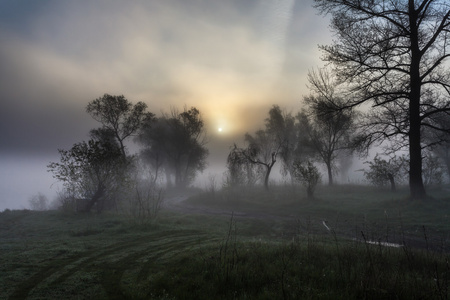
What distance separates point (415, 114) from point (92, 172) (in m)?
22.2

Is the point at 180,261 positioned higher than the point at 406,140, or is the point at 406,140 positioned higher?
the point at 406,140

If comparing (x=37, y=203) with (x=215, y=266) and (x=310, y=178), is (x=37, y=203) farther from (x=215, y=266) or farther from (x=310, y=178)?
(x=215, y=266)

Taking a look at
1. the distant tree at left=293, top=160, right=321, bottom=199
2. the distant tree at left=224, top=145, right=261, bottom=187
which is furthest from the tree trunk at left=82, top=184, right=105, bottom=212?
the distant tree at left=293, top=160, right=321, bottom=199

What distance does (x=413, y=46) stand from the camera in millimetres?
15953

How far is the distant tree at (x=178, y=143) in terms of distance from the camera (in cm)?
4950

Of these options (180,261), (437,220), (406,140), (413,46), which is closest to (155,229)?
(180,261)

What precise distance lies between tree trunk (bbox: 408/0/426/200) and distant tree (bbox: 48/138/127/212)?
1977 centimetres

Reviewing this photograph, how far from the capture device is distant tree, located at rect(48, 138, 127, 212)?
17.3 m

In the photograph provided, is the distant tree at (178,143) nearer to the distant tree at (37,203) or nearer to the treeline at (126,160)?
the treeline at (126,160)

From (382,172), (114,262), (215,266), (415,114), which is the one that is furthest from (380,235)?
(382,172)

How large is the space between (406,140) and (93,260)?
19.9 m

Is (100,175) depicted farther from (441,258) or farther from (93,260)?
(441,258)

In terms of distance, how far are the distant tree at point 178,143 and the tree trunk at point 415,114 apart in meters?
38.0

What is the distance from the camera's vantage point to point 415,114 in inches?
647
